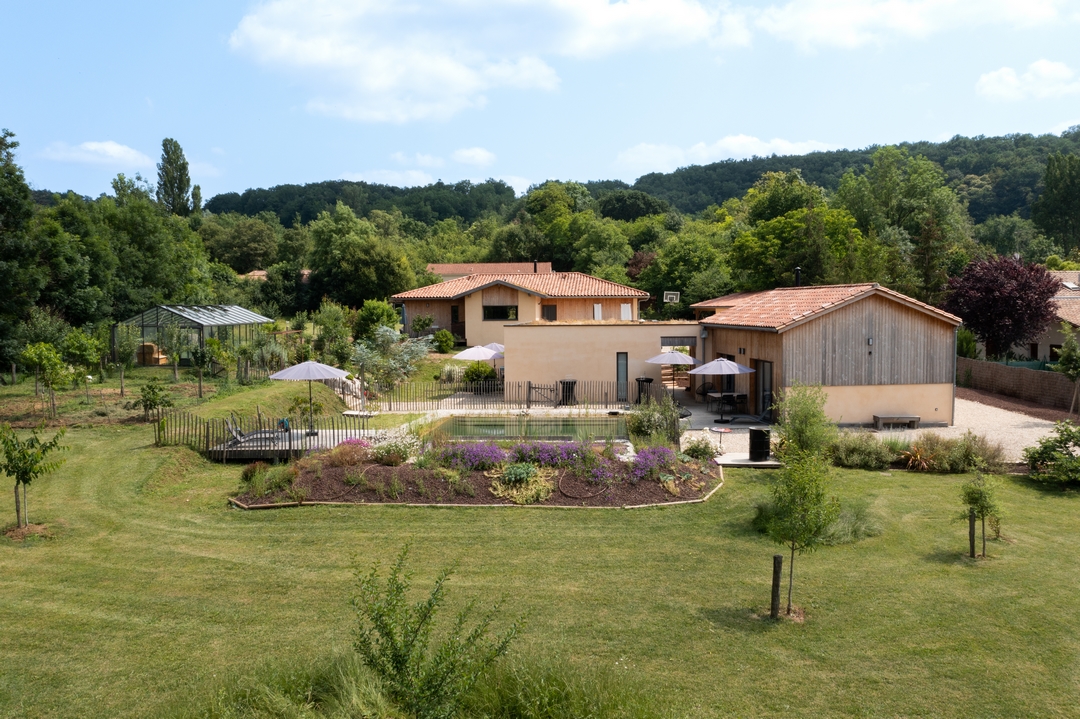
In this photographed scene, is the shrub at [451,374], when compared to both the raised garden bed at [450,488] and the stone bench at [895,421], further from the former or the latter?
the stone bench at [895,421]

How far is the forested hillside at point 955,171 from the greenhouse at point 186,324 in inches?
3294

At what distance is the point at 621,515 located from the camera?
1302cm

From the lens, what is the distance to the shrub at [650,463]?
47.3 feet

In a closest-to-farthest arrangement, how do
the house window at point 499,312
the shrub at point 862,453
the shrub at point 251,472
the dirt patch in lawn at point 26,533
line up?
the dirt patch in lawn at point 26,533
the shrub at point 251,472
the shrub at point 862,453
the house window at point 499,312

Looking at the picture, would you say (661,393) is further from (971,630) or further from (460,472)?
(971,630)

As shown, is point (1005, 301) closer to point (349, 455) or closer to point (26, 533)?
point (349, 455)

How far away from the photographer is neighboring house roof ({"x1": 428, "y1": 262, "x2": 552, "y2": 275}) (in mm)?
61156

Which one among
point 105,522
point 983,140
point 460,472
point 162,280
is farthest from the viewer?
point 983,140

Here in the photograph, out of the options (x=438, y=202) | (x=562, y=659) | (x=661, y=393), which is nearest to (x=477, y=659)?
(x=562, y=659)

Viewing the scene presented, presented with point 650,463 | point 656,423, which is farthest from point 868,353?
point 650,463

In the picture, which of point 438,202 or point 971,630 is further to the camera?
point 438,202

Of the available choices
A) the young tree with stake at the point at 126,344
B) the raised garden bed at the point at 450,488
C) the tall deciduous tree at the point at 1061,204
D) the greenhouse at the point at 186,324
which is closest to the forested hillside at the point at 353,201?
the tall deciduous tree at the point at 1061,204

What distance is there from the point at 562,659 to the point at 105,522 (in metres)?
9.17

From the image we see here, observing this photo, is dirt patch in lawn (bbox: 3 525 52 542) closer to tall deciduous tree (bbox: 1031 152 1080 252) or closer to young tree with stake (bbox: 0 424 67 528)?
young tree with stake (bbox: 0 424 67 528)
